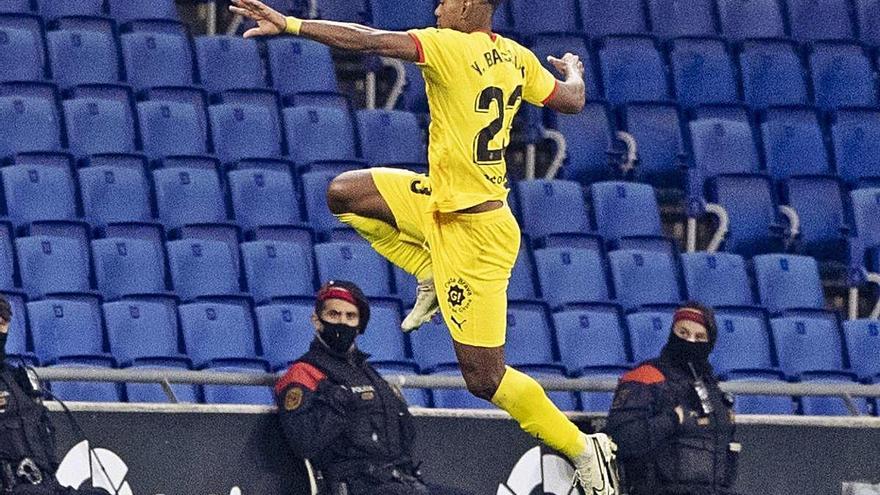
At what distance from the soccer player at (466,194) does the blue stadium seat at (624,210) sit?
205 inches

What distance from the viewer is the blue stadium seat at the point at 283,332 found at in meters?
13.6

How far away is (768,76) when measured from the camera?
17719 millimetres

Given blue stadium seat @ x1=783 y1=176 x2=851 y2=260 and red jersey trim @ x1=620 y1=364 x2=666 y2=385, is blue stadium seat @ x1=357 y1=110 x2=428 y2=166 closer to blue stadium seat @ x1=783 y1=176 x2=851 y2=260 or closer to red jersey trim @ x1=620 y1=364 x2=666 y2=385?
blue stadium seat @ x1=783 y1=176 x2=851 y2=260

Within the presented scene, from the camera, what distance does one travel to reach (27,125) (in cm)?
1455

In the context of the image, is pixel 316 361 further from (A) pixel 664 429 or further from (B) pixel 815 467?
(B) pixel 815 467

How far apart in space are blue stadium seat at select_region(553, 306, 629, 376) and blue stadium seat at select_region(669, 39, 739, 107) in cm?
322

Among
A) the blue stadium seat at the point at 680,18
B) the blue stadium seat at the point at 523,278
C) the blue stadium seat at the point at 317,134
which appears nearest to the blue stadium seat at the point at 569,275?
the blue stadium seat at the point at 523,278

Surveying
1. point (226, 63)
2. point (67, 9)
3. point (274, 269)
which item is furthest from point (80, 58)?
point (274, 269)

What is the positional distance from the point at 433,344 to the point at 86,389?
233 centimetres

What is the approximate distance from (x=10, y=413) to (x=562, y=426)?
2.57 metres

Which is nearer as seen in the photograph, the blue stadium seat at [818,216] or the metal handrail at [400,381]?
the metal handrail at [400,381]

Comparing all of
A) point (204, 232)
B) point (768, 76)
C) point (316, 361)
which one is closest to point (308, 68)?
point (204, 232)

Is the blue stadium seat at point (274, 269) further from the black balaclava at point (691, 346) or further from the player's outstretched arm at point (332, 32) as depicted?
the player's outstretched arm at point (332, 32)

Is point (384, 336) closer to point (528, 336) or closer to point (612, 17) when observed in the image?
point (528, 336)
